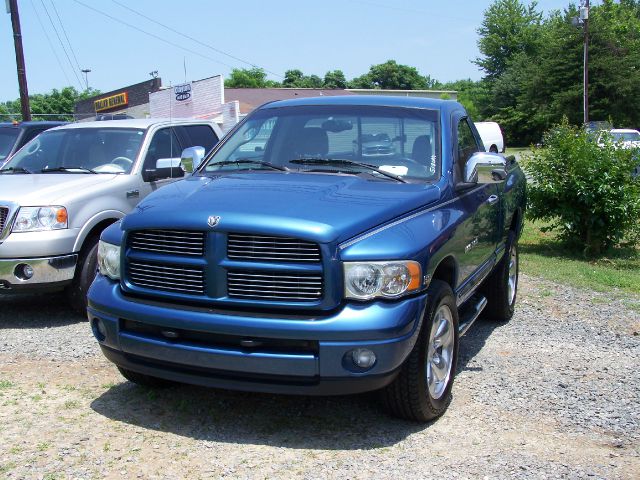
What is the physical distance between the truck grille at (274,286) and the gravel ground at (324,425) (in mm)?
862

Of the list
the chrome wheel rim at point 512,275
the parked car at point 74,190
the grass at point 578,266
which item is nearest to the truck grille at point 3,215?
the parked car at point 74,190

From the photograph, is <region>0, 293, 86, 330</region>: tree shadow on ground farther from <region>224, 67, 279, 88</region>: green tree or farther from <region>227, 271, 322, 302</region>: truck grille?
<region>224, 67, 279, 88</region>: green tree

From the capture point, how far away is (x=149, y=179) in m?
7.44

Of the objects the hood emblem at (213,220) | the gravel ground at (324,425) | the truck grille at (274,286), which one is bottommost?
the gravel ground at (324,425)

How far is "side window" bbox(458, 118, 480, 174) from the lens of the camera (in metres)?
5.39

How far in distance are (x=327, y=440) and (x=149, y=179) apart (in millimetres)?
4141

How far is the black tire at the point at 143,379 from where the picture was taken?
4730 millimetres

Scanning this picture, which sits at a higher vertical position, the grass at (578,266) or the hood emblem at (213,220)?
the hood emblem at (213,220)

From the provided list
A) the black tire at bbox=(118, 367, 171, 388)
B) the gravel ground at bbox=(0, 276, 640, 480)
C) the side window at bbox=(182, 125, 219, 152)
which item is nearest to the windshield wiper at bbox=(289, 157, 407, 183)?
the gravel ground at bbox=(0, 276, 640, 480)

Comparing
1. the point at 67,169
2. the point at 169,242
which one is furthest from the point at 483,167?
the point at 67,169

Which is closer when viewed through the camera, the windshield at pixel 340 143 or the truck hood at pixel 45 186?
the windshield at pixel 340 143

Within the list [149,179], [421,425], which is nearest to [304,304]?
[421,425]

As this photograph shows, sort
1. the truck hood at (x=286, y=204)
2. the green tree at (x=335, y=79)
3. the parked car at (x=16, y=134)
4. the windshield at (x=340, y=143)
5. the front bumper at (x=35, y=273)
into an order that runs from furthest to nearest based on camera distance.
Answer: the green tree at (x=335, y=79), the parked car at (x=16, y=134), the front bumper at (x=35, y=273), the windshield at (x=340, y=143), the truck hood at (x=286, y=204)

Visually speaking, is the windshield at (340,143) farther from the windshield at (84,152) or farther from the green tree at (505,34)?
the green tree at (505,34)
